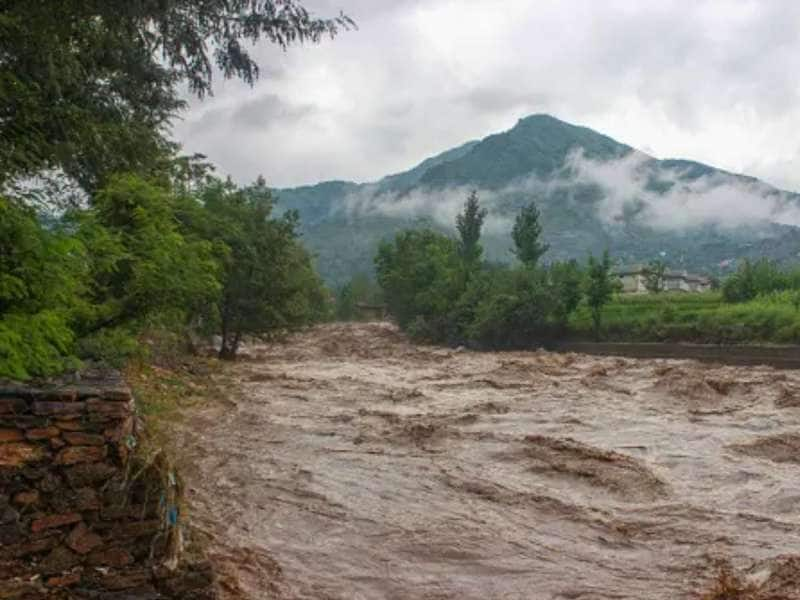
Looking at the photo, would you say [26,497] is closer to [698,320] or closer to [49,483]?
[49,483]

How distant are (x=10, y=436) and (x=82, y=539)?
856mm

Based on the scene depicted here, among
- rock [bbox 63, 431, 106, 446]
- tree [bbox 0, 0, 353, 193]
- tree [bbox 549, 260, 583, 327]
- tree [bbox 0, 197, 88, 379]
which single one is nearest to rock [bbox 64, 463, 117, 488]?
rock [bbox 63, 431, 106, 446]

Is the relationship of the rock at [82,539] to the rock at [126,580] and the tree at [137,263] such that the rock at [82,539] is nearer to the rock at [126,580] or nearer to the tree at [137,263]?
the rock at [126,580]

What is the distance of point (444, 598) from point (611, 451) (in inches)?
300

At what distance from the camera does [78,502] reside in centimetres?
541

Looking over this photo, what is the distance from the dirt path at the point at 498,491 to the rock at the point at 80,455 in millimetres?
2087

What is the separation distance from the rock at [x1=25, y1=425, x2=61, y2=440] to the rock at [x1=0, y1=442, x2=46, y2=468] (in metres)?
0.06

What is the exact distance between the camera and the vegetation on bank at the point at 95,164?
6.65m

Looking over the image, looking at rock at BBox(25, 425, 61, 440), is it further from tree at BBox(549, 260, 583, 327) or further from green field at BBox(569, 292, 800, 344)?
tree at BBox(549, 260, 583, 327)

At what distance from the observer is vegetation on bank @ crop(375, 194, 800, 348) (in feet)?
136

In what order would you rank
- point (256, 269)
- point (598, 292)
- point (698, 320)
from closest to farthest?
point (256, 269), point (698, 320), point (598, 292)

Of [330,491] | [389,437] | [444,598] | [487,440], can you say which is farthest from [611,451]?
[444,598]

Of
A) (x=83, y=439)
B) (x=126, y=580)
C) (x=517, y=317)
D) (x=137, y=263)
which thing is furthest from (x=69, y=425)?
(x=517, y=317)

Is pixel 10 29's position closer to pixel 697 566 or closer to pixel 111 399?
pixel 111 399
